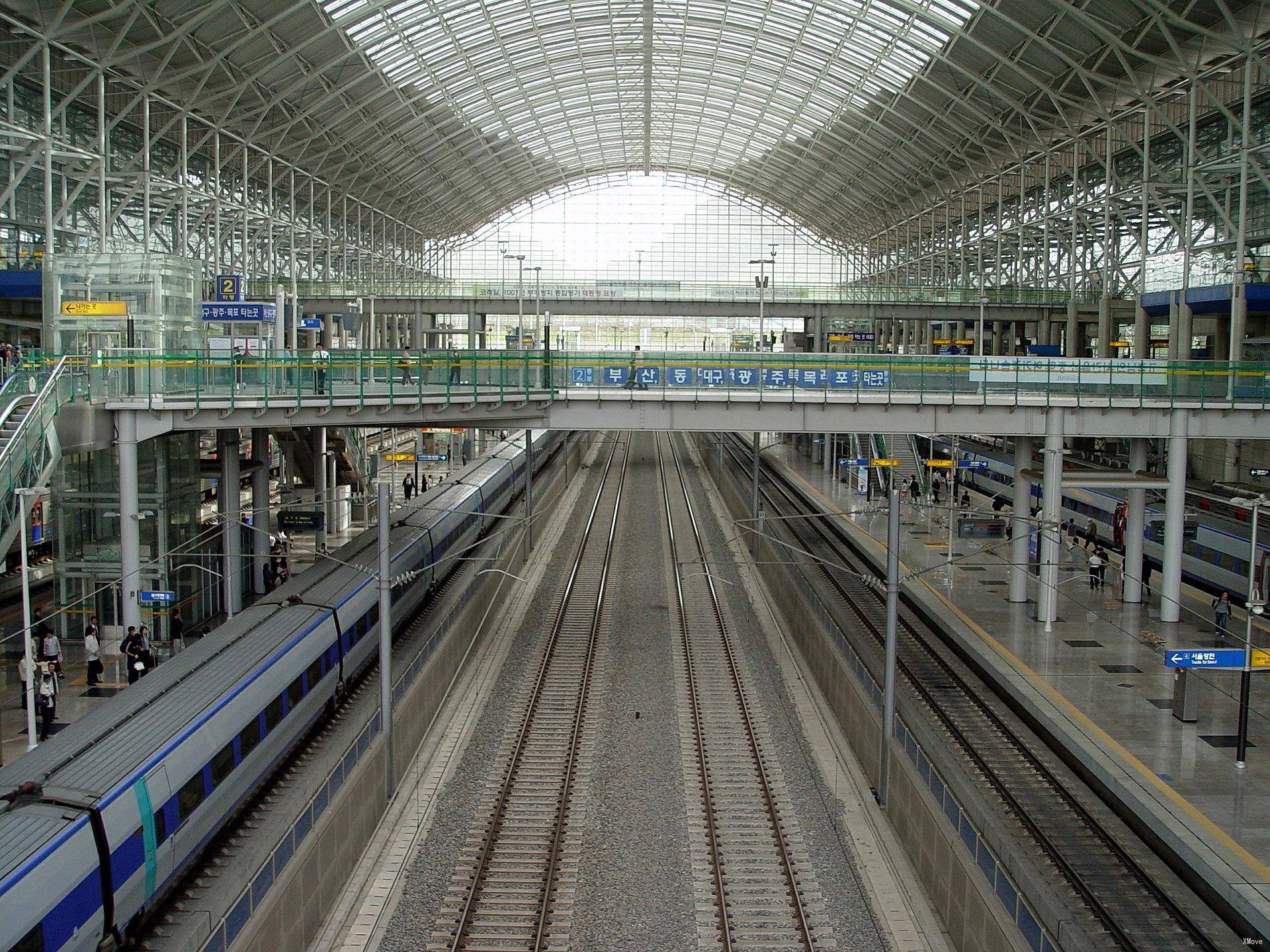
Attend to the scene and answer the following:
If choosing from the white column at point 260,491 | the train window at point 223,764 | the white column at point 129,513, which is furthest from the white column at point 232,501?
the train window at point 223,764

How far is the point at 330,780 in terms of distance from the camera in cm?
1609

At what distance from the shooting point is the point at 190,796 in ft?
48.1

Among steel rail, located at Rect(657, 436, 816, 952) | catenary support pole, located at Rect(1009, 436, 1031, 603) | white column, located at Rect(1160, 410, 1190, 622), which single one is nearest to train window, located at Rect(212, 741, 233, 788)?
steel rail, located at Rect(657, 436, 816, 952)

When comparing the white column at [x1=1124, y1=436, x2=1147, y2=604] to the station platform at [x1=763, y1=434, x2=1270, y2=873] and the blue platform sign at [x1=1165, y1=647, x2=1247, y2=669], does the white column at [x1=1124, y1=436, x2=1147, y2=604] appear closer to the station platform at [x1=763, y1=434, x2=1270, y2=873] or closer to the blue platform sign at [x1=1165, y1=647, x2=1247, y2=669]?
the station platform at [x1=763, y1=434, x2=1270, y2=873]

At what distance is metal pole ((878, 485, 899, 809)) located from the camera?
64.2 feet

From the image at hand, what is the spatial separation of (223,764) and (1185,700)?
17.3 metres

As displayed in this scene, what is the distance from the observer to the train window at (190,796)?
47.1ft

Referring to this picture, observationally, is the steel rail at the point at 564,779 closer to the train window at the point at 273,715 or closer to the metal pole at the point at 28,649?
the train window at the point at 273,715

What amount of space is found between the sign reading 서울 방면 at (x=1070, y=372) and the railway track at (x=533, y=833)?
12694 mm

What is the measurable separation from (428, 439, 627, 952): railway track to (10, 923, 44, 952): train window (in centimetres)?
542

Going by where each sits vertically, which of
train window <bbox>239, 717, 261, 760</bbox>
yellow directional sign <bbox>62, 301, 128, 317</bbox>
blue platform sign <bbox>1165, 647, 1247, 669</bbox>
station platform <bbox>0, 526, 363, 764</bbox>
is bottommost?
station platform <bbox>0, 526, 363, 764</bbox>

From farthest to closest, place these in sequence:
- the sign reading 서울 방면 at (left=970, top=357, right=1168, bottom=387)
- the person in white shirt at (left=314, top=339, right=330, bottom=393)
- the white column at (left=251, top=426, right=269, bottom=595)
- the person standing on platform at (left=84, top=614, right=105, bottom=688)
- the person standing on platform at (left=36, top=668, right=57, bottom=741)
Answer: the white column at (left=251, top=426, right=269, bottom=595), the sign reading 서울 방면 at (left=970, top=357, right=1168, bottom=387), the person in white shirt at (left=314, top=339, right=330, bottom=393), the person standing on platform at (left=84, top=614, right=105, bottom=688), the person standing on platform at (left=36, top=668, right=57, bottom=741)

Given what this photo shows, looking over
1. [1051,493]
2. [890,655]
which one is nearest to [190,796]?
[890,655]

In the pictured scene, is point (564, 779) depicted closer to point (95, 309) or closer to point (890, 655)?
point (890, 655)
